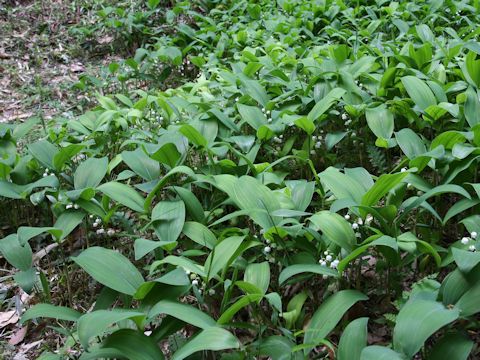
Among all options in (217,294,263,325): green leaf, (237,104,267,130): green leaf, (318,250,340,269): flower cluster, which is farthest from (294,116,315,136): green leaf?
(217,294,263,325): green leaf

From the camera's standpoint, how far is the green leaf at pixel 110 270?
1.80 metres

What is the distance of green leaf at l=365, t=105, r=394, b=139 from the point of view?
273 cm

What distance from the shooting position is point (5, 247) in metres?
2.21

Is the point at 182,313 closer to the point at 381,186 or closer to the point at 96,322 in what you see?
the point at 96,322

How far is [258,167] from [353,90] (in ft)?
3.17

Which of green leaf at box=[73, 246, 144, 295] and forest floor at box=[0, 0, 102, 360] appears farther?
forest floor at box=[0, 0, 102, 360]

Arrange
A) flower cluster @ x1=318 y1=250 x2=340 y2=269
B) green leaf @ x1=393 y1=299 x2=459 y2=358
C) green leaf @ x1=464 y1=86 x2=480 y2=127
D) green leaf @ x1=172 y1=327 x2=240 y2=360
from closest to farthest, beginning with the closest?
green leaf @ x1=393 y1=299 x2=459 y2=358, green leaf @ x1=172 y1=327 x2=240 y2=360, flower cluster @ x1=318 y1=250 x2=340 y2=269, green leaf @ x1=464 y1=86 x2=480 y2=127

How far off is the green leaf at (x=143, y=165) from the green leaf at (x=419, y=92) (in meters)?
1.48

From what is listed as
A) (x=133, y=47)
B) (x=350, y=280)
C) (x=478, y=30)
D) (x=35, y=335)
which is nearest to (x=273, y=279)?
(x=350, y=280)

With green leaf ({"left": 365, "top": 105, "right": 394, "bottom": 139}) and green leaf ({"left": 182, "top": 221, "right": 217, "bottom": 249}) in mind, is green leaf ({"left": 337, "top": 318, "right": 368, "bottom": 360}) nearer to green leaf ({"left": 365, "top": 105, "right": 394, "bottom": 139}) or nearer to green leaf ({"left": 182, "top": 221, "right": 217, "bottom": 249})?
green leaf ({"left": 182, "top": 221, "right": 217, "bottom": 249})

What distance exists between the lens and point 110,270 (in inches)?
72.6

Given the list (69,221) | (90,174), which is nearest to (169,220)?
(69,221)

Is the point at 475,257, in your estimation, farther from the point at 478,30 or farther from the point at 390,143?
the point at 478,30

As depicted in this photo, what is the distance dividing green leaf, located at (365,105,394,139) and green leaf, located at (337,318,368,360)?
1372mm
